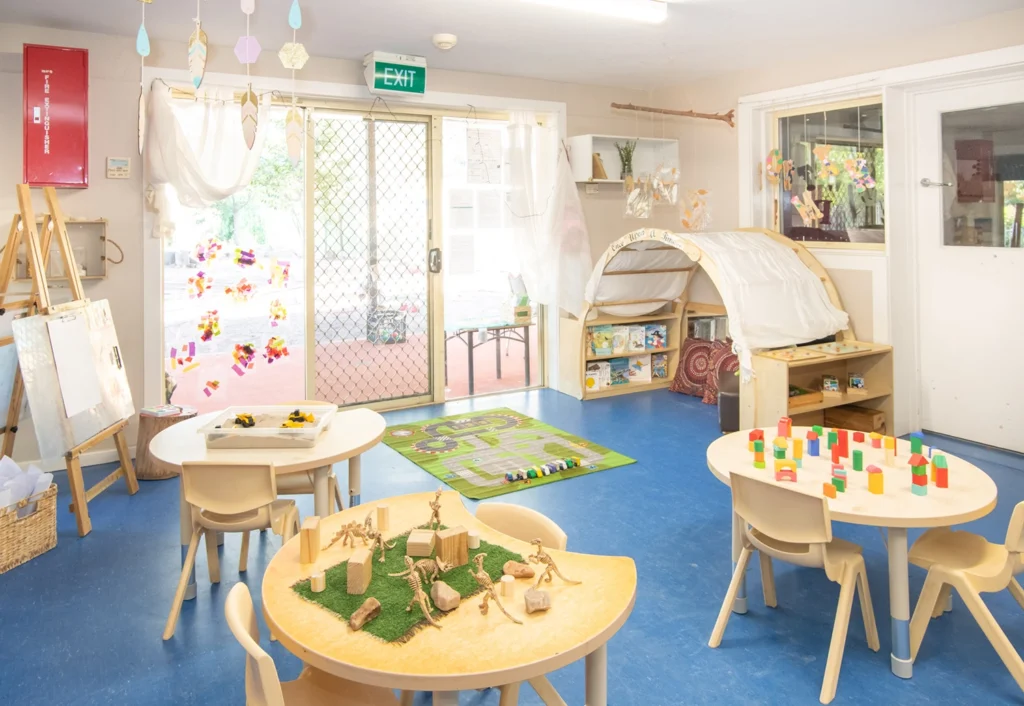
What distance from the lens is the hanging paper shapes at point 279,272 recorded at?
5457mm

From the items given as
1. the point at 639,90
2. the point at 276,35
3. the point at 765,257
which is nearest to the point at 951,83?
the point at 765,257

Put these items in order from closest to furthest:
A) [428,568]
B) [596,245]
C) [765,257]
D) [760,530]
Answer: [428,568], [760,530], [765,257], [596,245]

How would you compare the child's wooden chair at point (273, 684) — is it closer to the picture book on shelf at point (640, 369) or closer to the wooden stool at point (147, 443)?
the wooden stool at point (147, 443)

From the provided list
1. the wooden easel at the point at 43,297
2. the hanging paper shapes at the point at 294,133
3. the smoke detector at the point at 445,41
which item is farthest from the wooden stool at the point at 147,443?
the smoke detector at the point at 445,41

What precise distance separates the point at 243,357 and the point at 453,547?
3827 millimetres

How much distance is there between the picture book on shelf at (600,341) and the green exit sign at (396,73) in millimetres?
2321

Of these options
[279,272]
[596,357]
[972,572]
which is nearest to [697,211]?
[596,357]

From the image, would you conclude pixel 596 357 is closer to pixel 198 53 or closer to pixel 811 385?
pixel 811 385

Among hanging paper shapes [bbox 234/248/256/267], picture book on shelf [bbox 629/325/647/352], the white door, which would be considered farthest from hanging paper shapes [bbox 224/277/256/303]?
the white door

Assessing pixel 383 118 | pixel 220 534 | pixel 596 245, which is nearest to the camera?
pixel 220 534

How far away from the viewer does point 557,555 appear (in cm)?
199

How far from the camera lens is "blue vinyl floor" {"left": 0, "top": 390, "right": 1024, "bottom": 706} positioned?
241 centimetres

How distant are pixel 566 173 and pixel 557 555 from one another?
4.71 m

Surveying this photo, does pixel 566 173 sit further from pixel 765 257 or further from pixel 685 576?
pixel 685 576
